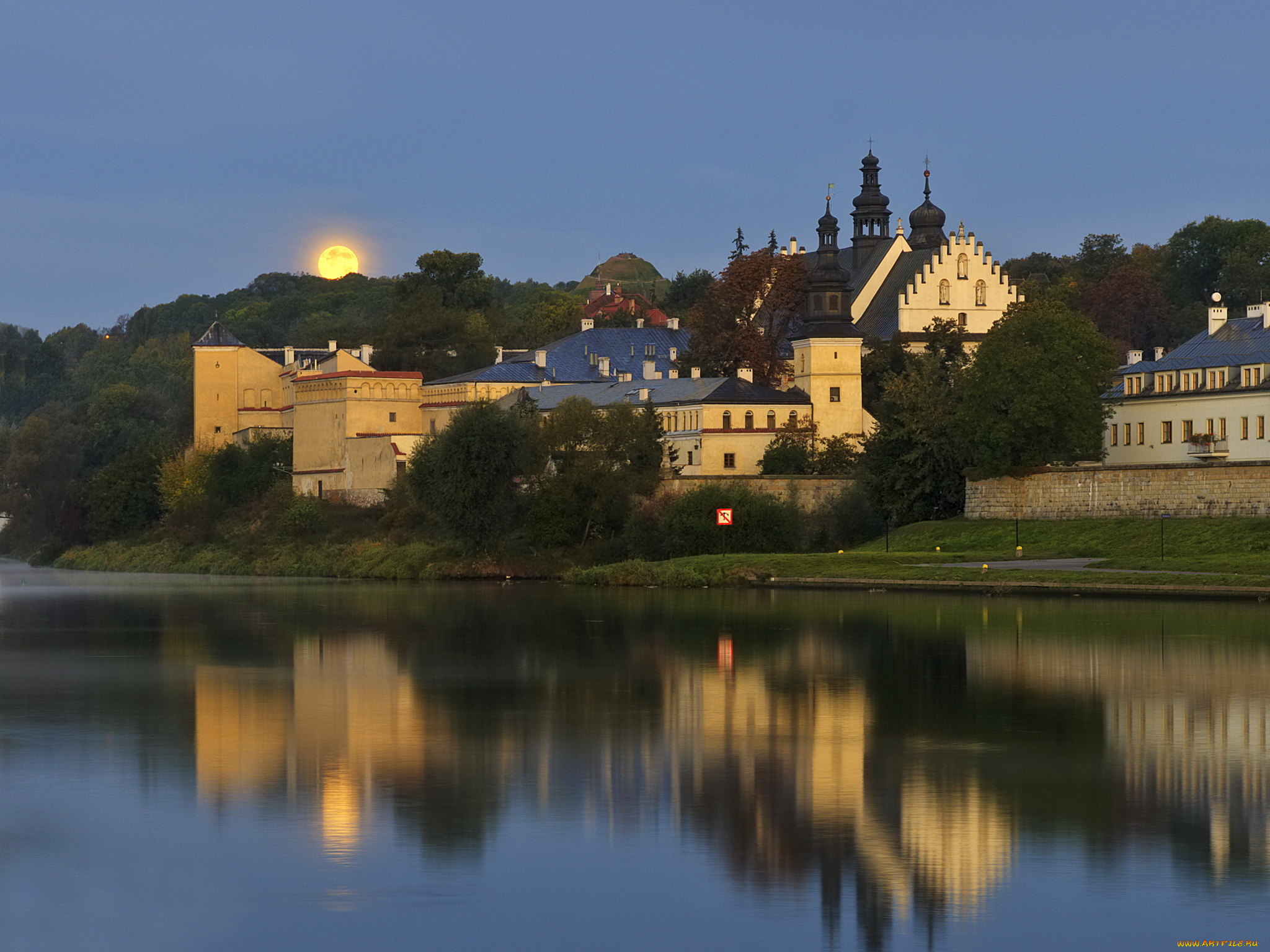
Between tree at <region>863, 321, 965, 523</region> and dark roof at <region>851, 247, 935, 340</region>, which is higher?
dark roof at <region>851, 247, 935, 340</region>

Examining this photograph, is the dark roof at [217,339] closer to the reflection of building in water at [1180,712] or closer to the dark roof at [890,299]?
the dark roof at [890,299]

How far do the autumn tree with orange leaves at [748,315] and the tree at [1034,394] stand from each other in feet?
60.8

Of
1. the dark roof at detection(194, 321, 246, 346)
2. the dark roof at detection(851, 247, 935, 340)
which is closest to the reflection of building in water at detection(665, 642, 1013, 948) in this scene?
the dark roof at detection(851, 247, 935, 340)

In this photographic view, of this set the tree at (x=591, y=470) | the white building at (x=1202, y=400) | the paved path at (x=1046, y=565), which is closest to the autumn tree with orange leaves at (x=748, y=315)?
the tree at (x=591, y=470)

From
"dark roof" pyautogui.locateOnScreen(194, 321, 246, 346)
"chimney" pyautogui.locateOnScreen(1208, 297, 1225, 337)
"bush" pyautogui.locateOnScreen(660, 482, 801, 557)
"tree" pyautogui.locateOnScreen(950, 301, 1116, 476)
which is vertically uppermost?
"dark roof" pyautogui.locateOnScreen(194, 321, 246, 346)

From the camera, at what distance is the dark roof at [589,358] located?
8338cm

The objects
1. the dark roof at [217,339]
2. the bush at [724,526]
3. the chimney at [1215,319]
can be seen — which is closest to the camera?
the bush at [724,526]

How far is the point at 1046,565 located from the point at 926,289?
33.9 meters

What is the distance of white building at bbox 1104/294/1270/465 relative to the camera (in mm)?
60812

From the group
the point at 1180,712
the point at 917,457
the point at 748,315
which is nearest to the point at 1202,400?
the point at 917,457

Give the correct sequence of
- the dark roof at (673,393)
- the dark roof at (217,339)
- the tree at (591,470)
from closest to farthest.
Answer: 1. the tree at (591,470)
2. the dark roof at (673,393)
3. the dark roof at (217,339)

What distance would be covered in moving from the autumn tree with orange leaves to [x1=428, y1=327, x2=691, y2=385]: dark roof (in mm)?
3264

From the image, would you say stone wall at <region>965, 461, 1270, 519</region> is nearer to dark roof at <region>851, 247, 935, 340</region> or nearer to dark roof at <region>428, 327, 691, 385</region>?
dark roof at <region>851, 247, 935, 340</region>

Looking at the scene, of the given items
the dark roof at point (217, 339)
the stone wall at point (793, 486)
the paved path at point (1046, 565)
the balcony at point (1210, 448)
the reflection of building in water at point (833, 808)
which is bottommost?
the reflection of building in water at point (833, 808)
